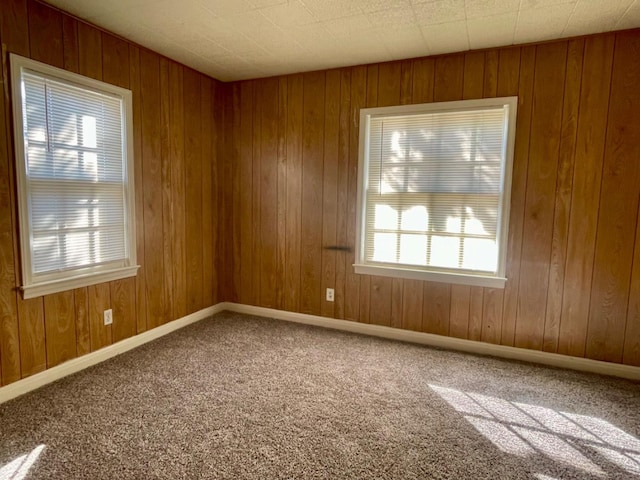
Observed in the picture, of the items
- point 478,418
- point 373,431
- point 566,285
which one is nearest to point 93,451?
point 373,431

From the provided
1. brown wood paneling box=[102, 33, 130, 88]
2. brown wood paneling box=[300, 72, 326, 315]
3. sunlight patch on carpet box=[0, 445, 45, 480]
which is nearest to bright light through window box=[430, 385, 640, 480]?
brown wood paneling box=[300, 72, 326, 315]

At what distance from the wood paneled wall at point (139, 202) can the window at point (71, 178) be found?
2.8 inches

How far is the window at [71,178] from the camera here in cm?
227

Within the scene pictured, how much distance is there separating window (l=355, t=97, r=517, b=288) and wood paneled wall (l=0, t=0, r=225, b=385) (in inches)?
63.9

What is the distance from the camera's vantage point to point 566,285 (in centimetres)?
278

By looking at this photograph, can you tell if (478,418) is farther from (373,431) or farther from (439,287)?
(439,287)

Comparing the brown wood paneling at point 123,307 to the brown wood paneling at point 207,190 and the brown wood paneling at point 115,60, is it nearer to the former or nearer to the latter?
the brown wood paneling at point 207,190

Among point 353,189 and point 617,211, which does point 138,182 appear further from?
point 617,211

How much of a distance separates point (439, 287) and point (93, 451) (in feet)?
8.59

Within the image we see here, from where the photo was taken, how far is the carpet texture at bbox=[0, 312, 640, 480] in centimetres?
172

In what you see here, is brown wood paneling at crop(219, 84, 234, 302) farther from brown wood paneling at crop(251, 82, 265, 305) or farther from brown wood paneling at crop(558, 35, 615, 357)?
brown wood paneling at crop(558, 35, 615, 357)

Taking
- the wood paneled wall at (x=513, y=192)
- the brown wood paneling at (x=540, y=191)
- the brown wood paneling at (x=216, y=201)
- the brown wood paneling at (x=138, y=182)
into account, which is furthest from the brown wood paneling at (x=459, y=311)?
the brown wood paneling at (x=138, y=182)

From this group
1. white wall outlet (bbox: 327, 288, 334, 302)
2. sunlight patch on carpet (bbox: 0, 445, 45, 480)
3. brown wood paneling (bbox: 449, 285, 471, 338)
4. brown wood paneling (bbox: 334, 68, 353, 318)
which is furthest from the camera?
white wall outlet (bbox: 327, 288, 334, 302)

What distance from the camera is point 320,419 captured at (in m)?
2.08
